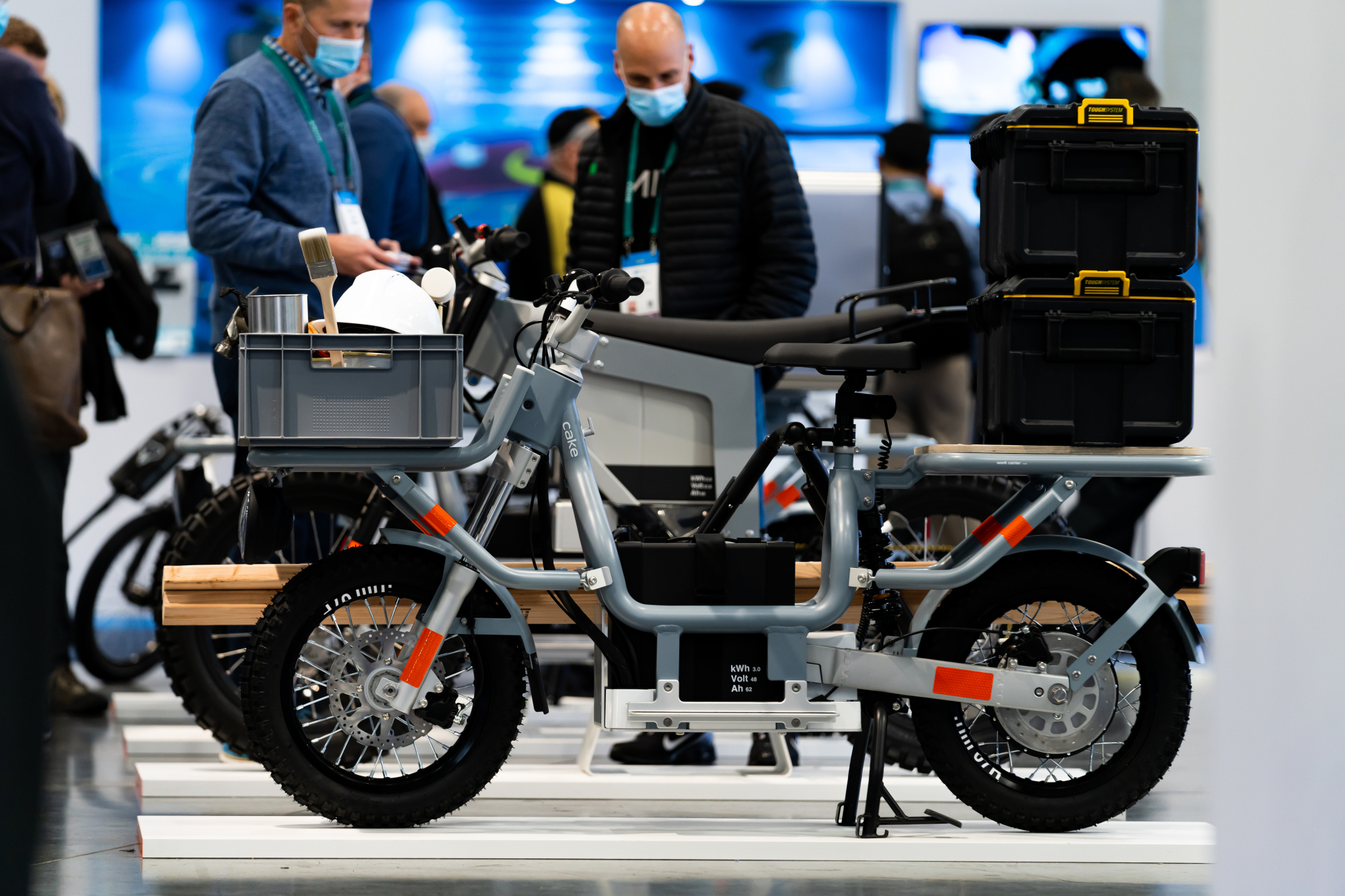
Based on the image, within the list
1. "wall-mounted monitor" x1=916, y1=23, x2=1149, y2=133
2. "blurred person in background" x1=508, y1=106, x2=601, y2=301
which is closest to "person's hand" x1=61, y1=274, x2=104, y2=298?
"blurred person in background" x1=508, y1=106, x2=601, y2=301

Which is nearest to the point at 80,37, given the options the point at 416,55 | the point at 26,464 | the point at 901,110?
the point at 416,55

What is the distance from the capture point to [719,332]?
3.61m

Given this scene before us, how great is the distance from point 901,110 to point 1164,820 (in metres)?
4.59

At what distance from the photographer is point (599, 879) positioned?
264 cm

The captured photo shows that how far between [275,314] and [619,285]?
2.14ft

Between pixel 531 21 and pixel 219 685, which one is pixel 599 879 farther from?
pixel 531 21

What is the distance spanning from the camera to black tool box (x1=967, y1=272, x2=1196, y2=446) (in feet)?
9.41

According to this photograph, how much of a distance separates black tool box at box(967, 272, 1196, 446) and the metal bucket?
1341 mm

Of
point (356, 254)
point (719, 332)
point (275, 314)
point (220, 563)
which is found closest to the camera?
point (275, 314)

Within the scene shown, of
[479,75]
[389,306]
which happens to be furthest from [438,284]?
[479,75]

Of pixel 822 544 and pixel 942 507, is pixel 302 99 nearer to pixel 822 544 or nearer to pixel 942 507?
pixel 822 544

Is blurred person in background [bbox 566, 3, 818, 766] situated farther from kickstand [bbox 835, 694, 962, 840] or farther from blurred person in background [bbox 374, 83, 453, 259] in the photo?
blurred person in background [bbox 374, 83, 453, 259]

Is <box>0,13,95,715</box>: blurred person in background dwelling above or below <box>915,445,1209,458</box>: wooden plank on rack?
above

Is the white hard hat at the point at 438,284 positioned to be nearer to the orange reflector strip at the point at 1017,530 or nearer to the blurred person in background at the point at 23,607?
the orange reflector strip at the point at 1017,530
